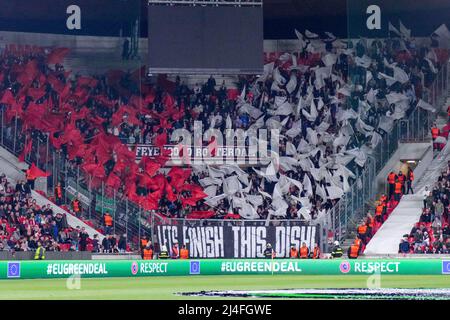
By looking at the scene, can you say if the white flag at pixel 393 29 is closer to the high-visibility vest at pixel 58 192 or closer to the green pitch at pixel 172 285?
the green pitch at pixel 172 285

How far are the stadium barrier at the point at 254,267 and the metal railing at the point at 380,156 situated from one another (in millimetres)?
4465

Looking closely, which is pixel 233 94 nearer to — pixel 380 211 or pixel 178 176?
pixel 178 176

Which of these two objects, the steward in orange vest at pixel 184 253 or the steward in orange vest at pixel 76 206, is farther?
the steward in orange vest at pixel 76 206

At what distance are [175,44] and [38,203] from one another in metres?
7.07

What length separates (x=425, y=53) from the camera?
39781mm

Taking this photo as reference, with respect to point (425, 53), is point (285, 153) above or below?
below

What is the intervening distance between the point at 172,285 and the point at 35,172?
11218 mm

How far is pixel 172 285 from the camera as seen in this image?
89.7 ft

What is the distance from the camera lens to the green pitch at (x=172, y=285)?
24.3 meters

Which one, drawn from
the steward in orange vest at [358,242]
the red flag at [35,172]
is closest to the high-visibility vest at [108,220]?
the red flag at [35,172]

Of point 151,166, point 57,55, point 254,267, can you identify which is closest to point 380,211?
point 254,267

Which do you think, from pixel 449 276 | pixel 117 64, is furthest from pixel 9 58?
pixel 449 276
